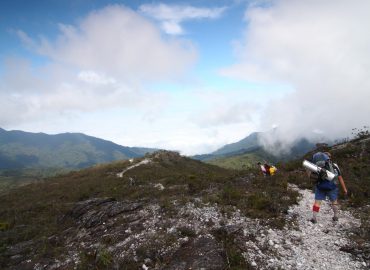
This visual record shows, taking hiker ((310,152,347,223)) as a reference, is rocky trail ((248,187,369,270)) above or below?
below

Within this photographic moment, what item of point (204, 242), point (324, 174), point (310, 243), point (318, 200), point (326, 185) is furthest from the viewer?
point (318, 200)

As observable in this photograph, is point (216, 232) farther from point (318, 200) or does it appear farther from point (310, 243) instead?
point (318, 200)

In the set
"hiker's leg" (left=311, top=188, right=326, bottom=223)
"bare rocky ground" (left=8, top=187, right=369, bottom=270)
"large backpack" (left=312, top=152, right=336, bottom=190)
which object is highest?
"large backpack" (left=312, top=152, right=336, bottom=190)

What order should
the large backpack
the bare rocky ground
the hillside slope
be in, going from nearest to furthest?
the bare rocky ground
the hillside slope
the large backpack

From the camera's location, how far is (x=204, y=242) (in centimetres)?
1375

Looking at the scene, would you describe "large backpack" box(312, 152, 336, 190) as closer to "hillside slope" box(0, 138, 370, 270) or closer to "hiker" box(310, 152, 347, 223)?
"hiker" box(310, 152, 347, 223)

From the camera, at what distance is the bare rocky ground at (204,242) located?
39.6 feet

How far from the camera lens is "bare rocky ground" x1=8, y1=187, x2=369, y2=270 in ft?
39.6

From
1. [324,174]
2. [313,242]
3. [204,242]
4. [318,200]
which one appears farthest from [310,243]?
[204,242]

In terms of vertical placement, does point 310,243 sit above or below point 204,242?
below

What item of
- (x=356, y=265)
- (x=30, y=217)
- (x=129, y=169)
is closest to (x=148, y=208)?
(x=356, y=265)

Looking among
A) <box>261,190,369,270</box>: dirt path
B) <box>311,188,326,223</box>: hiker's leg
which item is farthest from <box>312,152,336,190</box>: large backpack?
<box>261,190,369,270</box>: dirt path

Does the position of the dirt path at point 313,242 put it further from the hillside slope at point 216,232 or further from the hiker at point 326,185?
the hiker at point 326,185

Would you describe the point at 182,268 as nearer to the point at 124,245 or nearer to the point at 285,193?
the point at 124,245
